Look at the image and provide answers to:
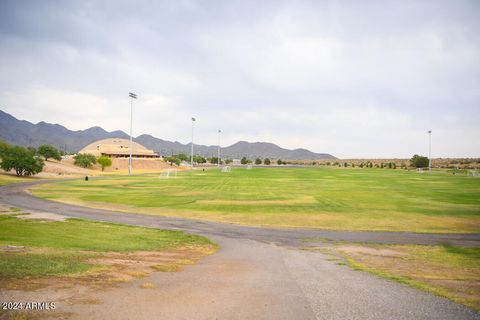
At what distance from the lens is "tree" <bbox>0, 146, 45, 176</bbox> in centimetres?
7456

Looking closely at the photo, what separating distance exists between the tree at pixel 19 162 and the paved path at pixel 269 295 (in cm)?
7447

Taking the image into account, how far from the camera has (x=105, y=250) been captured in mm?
15523

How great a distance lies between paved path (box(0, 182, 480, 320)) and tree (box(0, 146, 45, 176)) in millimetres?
74470

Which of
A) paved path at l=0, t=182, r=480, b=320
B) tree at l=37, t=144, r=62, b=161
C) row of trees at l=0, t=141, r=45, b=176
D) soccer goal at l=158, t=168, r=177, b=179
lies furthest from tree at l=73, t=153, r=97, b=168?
paved path at l=0, t=182, r=480, b=320

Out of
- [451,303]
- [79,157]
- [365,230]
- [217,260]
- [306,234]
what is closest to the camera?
[451,303]

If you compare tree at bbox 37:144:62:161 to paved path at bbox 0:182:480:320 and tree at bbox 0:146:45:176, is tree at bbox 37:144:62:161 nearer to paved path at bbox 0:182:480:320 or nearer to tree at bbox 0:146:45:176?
tree at bbox 0:146:45:176

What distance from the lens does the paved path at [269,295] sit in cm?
843

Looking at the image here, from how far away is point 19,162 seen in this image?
74438 millimetres

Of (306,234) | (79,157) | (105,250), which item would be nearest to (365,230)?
(306,234)

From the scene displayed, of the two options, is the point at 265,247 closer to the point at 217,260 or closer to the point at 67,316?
the point at 217,260

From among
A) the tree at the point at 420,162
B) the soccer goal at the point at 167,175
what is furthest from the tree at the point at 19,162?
the tree at the point at 420,162

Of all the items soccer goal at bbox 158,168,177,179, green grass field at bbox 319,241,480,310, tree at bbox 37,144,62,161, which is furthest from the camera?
tree at bbox 37,144,62,161

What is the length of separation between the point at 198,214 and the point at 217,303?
20.0 meters

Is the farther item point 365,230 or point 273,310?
point 365,230
